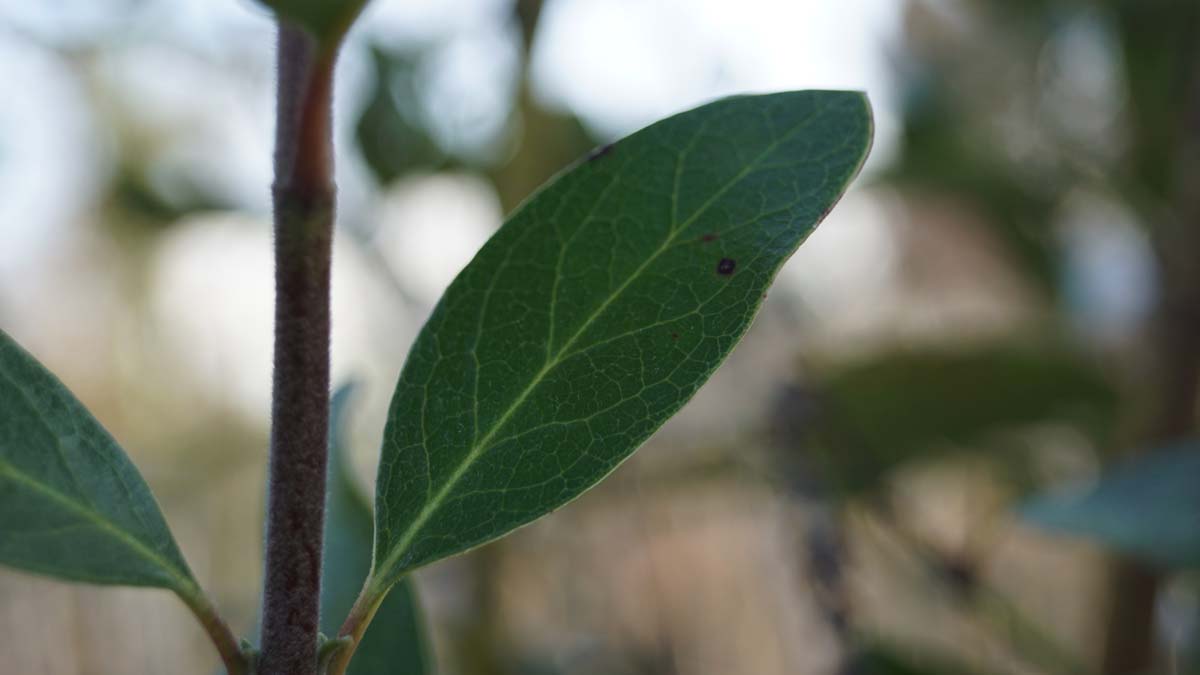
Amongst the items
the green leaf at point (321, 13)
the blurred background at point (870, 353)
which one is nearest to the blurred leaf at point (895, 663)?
the blurred background at point (870, 353)

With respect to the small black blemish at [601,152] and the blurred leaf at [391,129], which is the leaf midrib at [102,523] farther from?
the blurred leaf at [391,129]

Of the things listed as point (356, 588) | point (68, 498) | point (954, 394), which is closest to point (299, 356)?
point (68, 498)

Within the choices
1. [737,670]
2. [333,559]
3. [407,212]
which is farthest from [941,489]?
[333,559]

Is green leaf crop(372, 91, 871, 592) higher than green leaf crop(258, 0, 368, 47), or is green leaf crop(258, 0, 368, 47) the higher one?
green leaf crop(258, 0, 368, 47)

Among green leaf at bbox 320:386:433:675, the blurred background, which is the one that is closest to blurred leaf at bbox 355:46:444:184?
the blurred background

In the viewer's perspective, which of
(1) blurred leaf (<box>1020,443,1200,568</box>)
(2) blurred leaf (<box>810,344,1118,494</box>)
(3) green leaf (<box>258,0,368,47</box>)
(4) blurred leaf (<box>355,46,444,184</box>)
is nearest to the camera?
(3) green leaf (<box>258,0,368,47</box>)

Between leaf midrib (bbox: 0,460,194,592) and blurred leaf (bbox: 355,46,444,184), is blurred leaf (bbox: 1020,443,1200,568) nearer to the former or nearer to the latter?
leaf midrib (bbox: 0,460,194,592)
